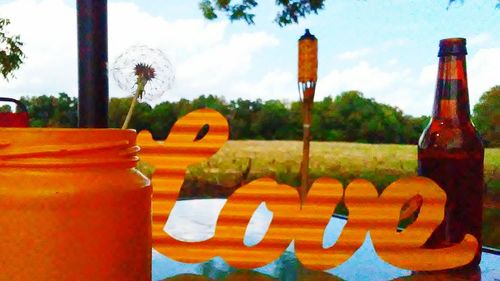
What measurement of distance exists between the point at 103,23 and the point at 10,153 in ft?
2.67

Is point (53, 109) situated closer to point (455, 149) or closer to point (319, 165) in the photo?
point (319, 165)

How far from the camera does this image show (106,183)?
268 millimetres

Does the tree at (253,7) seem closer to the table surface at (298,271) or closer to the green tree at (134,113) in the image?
the green tree at (134,113)

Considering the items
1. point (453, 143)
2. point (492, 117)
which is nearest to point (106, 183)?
point (453, 143)

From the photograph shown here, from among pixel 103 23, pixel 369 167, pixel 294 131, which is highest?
pixel 103 23

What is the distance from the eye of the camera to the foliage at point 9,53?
147 cm

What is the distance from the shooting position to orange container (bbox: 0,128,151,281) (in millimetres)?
256

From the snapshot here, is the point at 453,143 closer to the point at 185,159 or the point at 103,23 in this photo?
the point at 185,159

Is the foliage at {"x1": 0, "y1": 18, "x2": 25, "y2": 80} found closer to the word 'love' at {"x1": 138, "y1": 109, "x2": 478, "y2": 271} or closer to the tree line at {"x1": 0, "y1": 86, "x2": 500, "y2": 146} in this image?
the tree line at {"x1": 0, "y1": 86, "x2": 500, "y2": 146}

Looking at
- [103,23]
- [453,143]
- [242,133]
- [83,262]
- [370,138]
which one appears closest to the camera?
[83,262]

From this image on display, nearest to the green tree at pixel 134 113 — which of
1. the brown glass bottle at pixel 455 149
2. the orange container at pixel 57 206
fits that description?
the brown glass bottle at pixel 455 149

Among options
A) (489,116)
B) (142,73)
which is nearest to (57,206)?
(142,73)

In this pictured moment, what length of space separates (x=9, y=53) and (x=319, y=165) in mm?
922

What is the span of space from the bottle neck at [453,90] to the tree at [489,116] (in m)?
1.00
